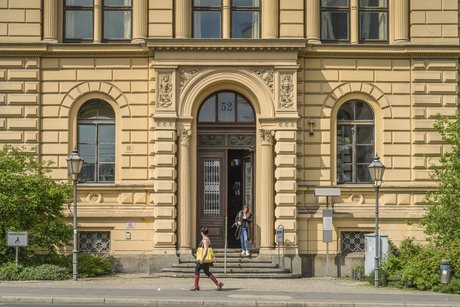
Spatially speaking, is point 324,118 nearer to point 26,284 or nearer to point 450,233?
point 450,233

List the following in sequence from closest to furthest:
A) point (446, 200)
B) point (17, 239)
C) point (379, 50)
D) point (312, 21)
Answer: point (17, 239) < point (446, 200) < point (379, 50) < point (312, 21)

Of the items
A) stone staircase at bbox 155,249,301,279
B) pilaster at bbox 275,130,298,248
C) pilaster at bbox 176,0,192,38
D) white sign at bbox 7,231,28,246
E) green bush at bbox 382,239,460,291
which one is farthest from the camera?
pilaster at bbox 176,0,192,38

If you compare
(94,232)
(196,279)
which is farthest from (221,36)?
(196,279)

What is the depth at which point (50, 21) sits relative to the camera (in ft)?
112

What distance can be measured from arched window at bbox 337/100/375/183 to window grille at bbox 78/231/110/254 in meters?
8.48

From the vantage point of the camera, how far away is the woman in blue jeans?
3347 cm

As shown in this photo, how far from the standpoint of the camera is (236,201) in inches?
1372

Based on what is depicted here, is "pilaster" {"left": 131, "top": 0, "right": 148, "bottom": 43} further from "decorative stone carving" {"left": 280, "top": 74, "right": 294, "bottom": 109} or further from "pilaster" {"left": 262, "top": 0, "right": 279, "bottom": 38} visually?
"decorative stone carving" {"left": 280, "top": 74, "right": 294, "bottom": 109}

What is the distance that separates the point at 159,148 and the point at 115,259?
13.5 feet

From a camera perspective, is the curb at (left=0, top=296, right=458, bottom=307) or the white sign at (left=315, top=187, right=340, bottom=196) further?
the white sign at (left=315, top=187, right=340, bottom=196)

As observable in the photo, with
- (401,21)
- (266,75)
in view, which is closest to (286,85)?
(266,75)

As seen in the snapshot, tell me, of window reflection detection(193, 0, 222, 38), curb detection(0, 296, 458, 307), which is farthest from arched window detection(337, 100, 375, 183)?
curb detection(0, 296, 458, 307)

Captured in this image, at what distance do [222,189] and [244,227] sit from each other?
1.80 metres

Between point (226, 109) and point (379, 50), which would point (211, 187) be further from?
point (379, 50)
